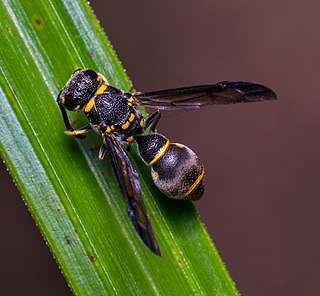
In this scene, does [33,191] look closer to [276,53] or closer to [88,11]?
[88,11]

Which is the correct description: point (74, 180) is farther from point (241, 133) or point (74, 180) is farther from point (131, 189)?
point (241, 133)

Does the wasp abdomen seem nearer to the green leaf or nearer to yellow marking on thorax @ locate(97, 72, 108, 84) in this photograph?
the green leaf

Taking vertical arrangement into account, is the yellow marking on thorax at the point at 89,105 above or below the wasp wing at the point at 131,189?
above

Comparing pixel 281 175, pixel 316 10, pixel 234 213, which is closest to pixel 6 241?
pixel 234 213

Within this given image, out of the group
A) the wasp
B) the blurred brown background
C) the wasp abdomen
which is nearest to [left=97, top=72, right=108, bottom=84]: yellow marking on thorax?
the wasp

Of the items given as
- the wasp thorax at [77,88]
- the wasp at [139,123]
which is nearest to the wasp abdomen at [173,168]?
the wasp at [139,123]

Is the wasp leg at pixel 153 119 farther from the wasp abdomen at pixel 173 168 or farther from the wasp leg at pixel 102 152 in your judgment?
A: the wasp leg at pixel 102 152
